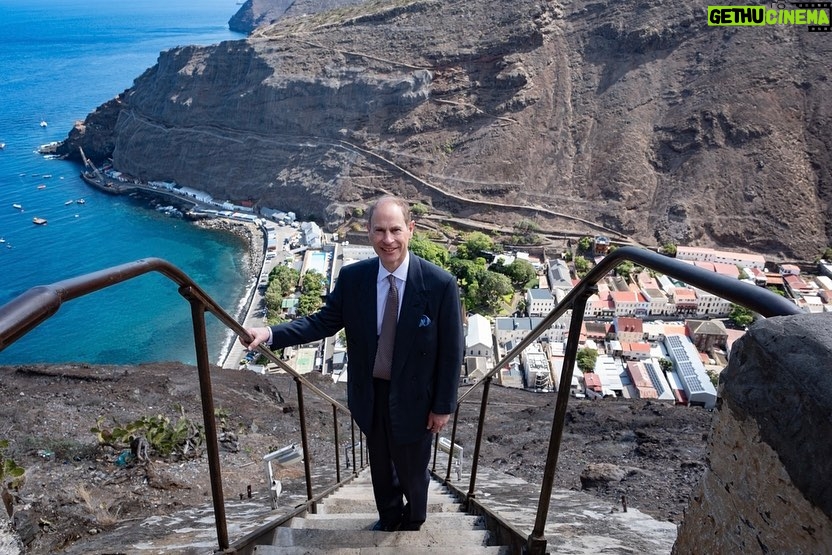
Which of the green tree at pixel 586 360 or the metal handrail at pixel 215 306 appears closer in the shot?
the metal handrail at pixel 215 306

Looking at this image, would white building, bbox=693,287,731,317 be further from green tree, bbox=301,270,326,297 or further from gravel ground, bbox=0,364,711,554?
green tree, bbox=301,270,326,297

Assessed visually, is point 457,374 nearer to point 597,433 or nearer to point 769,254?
point 597,433

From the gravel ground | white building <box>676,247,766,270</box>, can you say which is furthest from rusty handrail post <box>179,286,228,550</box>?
white building <box>676,247,766,270</box>

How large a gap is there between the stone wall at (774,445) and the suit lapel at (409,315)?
146 centimetres

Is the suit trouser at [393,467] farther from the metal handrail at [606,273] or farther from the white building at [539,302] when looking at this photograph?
the white building at [539,302]

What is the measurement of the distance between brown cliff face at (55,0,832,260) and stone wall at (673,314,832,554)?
3514cm

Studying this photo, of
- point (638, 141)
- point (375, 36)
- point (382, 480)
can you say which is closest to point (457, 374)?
point (382, 480)

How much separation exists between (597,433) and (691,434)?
1.46 metres

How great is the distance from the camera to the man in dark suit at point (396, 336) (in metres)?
2.67

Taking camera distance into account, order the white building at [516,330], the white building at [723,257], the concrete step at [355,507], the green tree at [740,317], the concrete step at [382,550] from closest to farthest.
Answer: the concrete step at [382,550] → the concrete step at [355,507] → the white building at [516,330] → the green tree at [740,317] → the white building at [723,257]

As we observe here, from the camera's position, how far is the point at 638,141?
38.1 metres

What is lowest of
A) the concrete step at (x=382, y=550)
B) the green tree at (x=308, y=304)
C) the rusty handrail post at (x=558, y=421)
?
the green tree at (x=308, y=304)

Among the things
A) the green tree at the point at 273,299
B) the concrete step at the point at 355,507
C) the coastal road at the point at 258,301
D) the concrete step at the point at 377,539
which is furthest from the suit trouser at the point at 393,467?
the green tree at the point at 273,299

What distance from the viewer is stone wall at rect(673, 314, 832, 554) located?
109 cm
